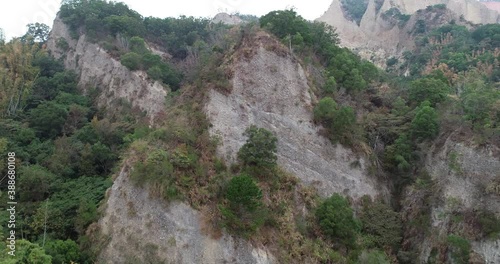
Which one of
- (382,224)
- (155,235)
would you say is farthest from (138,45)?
(382,224)

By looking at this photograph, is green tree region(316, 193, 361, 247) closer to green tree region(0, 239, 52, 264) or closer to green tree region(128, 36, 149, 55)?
green tree region(0, 239, 52, 264)

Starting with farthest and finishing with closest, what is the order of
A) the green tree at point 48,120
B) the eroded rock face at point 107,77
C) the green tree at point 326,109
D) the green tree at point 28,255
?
the eroded rock face at point 107,77
the green tree at point 48,120
the green tree at point 326,109
the green tree at point 28,255

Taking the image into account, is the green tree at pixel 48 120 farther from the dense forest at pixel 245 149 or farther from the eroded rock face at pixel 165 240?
the eroded rock face at pixel 165 240

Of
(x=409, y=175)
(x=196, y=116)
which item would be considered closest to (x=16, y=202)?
(x=196, y=116)

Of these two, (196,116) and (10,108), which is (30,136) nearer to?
(10,108)

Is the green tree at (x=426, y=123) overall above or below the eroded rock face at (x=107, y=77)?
above

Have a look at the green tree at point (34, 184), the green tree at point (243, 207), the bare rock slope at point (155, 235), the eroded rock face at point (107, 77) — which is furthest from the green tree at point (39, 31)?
the green tree at point (243, 207)

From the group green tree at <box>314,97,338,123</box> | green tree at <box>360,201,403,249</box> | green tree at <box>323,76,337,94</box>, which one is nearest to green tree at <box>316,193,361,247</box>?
green tree at <box>360,201,403,249</box>
